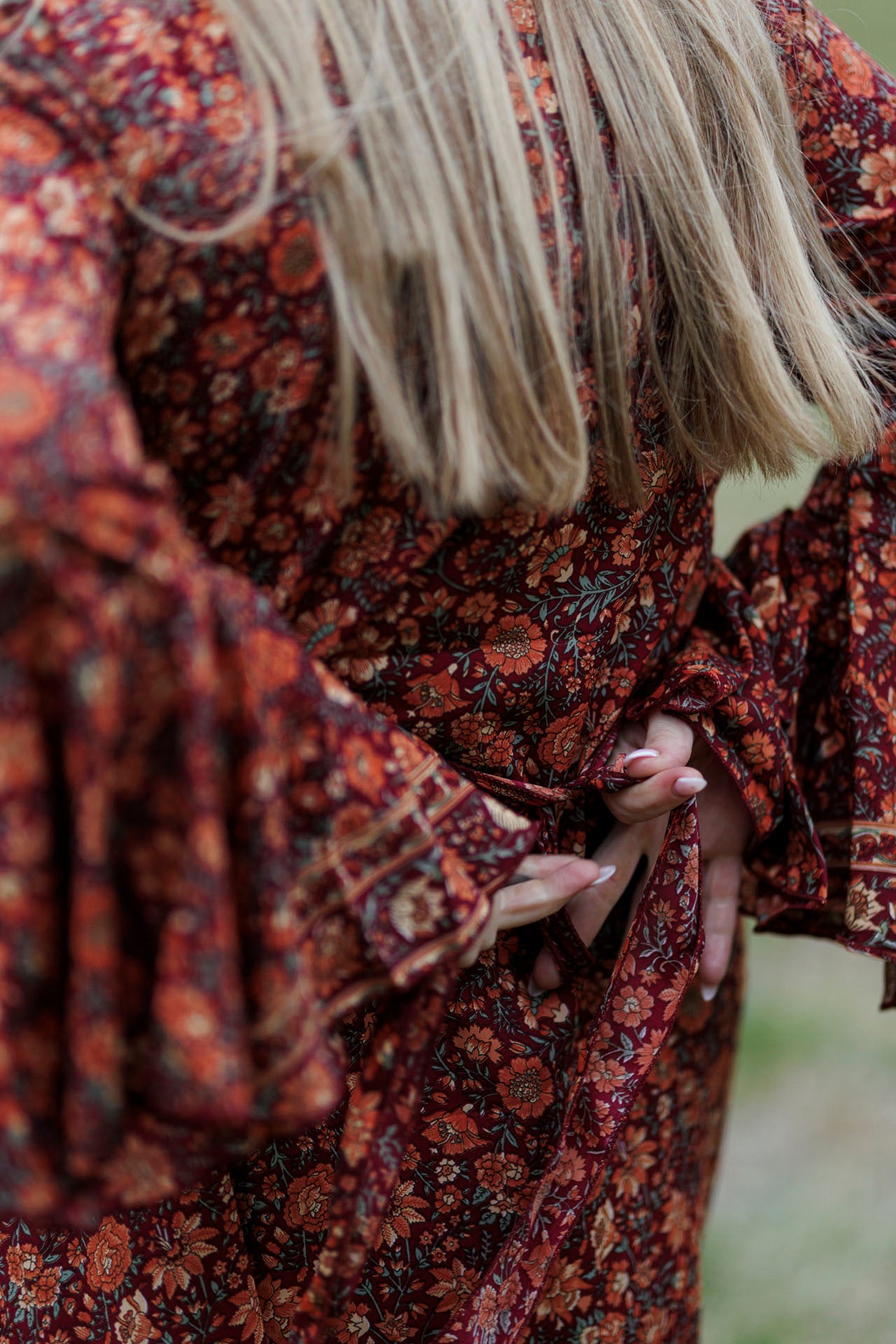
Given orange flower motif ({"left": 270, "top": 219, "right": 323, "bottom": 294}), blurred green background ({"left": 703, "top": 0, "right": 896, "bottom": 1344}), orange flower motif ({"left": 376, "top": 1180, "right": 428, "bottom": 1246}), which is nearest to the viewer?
orange flower motif ({"left": 270, "top": 219, "right": 323, "bottom": 294})

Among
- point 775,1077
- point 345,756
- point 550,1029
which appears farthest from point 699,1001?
point 775,1077

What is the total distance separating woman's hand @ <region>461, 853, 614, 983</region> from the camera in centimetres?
85

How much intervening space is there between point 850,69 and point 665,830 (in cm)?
60

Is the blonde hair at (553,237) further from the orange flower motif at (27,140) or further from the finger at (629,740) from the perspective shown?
the finger at (629,740)

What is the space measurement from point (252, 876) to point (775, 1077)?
2.15 meters

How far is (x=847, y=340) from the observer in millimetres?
937

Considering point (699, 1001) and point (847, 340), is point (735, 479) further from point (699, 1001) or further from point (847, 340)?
point (699, 1001)

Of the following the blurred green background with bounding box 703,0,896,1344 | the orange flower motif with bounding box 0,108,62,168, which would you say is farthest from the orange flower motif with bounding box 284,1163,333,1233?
the blurred green background with bounding box 703,0,896,1344

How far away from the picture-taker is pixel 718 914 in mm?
1037

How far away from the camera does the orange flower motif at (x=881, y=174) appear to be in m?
0.93

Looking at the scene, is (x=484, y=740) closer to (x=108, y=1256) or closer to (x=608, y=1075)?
(x=608, y=1075)

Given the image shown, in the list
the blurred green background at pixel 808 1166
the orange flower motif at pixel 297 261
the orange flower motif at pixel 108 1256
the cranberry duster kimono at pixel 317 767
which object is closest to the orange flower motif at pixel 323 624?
the cranberry duster kimono at pixel 317 767

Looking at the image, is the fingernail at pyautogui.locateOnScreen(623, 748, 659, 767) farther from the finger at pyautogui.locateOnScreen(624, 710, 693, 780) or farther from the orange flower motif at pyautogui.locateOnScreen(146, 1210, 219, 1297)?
the orange flower motif at pyautogui.locateOnScreen(146, 1210, 219, 1297)

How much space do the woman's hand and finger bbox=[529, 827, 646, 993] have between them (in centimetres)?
6
